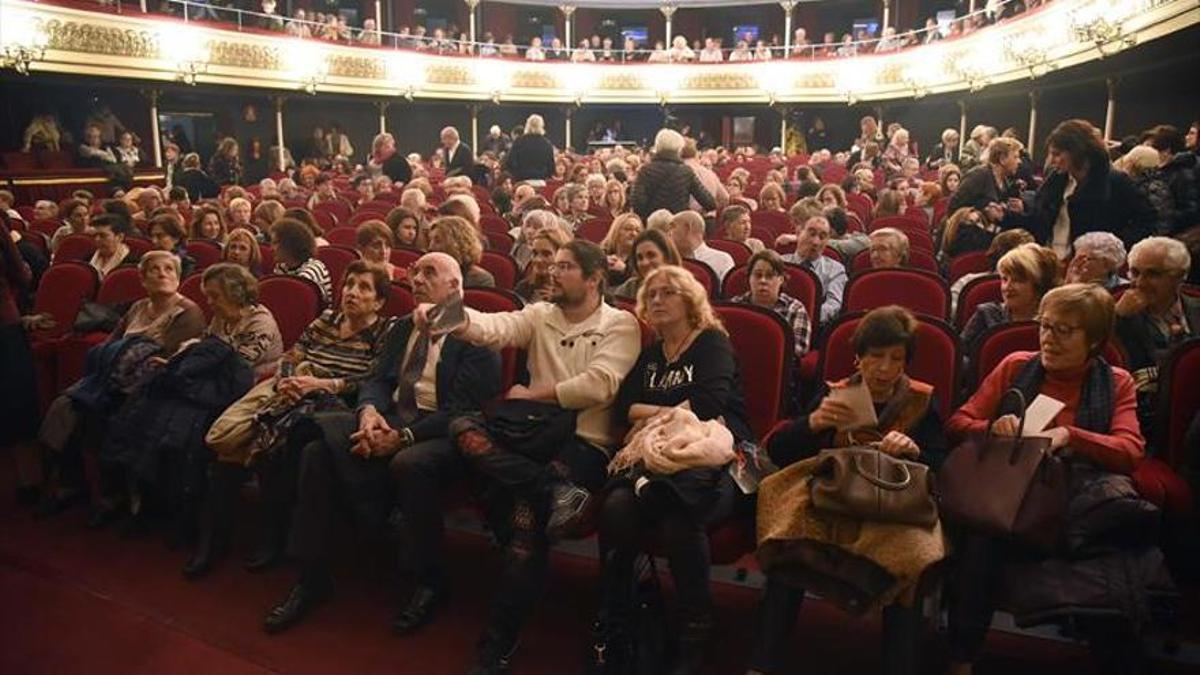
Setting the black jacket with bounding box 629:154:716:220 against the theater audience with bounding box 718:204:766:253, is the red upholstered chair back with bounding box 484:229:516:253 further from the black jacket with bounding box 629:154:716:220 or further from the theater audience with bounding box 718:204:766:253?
the theater audience with bounding box 718:204:766:253

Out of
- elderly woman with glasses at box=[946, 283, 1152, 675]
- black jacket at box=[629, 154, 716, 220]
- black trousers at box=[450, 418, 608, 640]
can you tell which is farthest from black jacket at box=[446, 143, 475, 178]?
elderly woman with glasses at box=[946, 283, 1152, 675]

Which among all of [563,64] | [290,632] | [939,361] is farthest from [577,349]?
[563,64]

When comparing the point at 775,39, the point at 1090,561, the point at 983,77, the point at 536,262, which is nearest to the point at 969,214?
the point at 536,262

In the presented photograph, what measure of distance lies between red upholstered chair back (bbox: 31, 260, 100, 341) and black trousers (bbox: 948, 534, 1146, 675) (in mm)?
4445

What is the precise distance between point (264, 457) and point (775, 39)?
24.6 meters

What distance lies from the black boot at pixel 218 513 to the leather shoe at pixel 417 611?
2.83 feet

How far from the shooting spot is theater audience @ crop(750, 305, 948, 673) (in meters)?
2.37

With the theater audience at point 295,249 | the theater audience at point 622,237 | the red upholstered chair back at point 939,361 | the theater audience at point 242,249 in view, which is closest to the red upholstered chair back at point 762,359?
the red upholstered chair back at point 939,361

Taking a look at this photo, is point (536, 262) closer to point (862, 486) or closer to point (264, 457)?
point (264, 457)

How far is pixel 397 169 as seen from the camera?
9.61 m

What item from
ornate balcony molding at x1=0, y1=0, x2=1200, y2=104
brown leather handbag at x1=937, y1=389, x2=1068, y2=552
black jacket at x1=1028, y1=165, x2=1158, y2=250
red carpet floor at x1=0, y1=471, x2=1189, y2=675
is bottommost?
red carpet floor at x1=0, y1=471, x2=1189, y2=675

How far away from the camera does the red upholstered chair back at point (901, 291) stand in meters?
3.94

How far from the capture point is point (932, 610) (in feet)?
9.46

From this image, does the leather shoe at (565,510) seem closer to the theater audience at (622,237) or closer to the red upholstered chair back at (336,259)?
the theater audience at (622,237)
